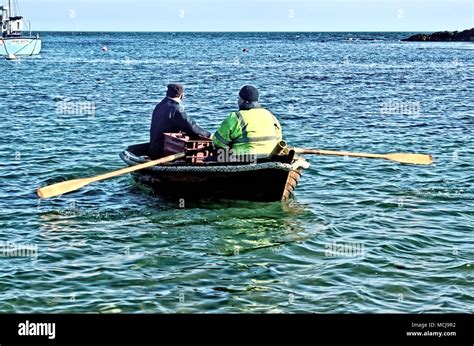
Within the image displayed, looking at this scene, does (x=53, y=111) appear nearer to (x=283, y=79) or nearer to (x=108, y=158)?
(x=108, y=158)

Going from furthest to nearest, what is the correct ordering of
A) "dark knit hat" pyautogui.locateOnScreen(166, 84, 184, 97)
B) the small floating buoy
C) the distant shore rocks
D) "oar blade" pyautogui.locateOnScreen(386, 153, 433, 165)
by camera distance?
1. the distant shore rocks
2. the small floating buoy
3. "oar blade" pyautogui.locateOnScreen(386, 153, 433, 165)
4. "dark knit hat" pyautogui.locateOnScreen(166, 84, 184, 97)

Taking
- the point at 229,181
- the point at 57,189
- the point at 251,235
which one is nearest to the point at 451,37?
the point at 229,181

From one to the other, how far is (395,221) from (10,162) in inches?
392

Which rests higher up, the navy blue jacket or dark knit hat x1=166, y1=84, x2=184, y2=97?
dark knit hat x1=166, y1=84, x2=184, y2=97

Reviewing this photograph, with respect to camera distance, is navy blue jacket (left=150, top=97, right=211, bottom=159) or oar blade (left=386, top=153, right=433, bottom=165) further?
oar blade (left=386, top=153, right=433, bottom=165)

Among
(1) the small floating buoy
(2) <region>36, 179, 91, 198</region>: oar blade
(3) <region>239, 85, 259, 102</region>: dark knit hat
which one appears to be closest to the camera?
(2) <region>36, 179, 91, 198</region>: oar blade

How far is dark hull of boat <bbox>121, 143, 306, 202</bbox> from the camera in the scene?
1392 cm

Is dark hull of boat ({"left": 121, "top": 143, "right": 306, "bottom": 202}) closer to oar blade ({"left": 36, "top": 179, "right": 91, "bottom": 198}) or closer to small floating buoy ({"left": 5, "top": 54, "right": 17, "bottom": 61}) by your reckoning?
oar blade ({"left": 36, "top": 179, "right": 91, "bottom": 198})

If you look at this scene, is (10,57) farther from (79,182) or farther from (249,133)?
(249,133)

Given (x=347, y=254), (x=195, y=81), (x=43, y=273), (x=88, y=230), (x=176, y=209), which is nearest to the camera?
(x=43, y=273)

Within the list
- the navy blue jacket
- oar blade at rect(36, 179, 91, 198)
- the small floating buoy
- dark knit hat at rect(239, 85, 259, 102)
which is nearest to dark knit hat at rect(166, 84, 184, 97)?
the navy blue jacket

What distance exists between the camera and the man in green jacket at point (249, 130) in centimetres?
1388

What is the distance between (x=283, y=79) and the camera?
5075 centimetres
